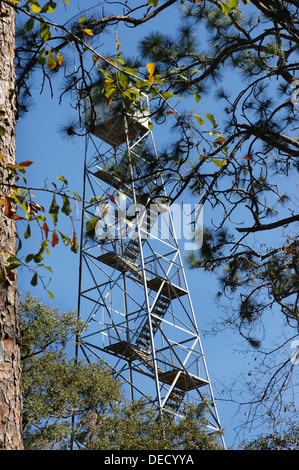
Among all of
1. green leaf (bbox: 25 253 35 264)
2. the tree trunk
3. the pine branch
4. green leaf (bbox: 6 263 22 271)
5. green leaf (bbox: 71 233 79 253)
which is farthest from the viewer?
the pine branch

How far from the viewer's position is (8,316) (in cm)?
270

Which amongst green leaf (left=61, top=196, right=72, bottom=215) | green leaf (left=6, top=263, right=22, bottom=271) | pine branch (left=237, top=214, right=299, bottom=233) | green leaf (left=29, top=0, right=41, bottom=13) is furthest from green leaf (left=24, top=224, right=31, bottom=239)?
pine branch (left=237, top=214, right=299, bottom=233)

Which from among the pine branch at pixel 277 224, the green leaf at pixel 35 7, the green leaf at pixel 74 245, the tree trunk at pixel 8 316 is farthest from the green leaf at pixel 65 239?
the pine branch at pixel 277 224

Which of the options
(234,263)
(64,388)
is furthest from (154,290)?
(234,263)

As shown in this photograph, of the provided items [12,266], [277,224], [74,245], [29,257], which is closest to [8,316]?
[12,266]

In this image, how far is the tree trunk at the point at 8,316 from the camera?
98.5 inches

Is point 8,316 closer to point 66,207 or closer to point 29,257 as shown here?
point 29,257

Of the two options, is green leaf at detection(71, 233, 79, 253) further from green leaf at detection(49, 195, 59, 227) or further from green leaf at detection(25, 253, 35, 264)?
green leaf at detection(25, 253, 35, 264)

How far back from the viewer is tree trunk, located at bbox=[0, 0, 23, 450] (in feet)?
8.21

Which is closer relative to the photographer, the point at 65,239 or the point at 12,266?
the point at 12,266

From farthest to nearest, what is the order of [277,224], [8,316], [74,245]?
[277,224] < [74,245] < [8,316]

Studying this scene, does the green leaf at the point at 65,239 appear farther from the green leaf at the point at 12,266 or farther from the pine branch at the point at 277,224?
the pine branch at the point at 277,224

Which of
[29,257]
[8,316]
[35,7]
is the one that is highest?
[35,7]
